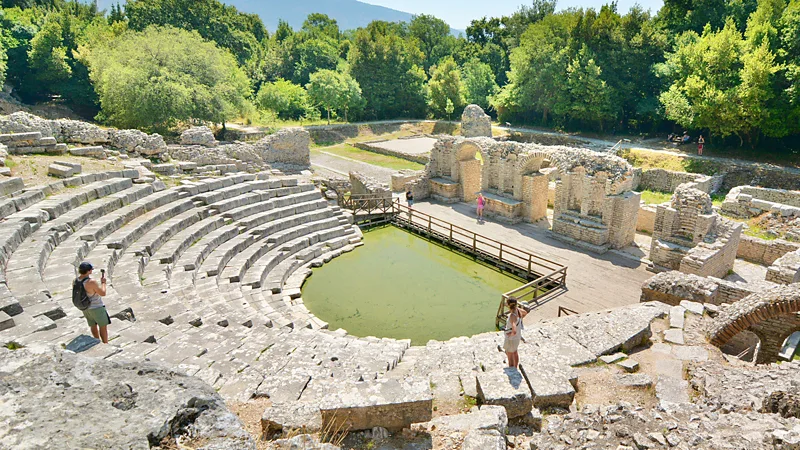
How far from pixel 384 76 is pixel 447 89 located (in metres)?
5.92

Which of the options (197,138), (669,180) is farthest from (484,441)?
(669,180)

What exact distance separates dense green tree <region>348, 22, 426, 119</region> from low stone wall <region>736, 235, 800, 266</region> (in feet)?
108

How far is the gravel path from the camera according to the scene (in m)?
26.1

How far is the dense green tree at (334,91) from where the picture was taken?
38.3 metres

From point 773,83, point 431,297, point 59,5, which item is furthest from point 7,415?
point 59,5

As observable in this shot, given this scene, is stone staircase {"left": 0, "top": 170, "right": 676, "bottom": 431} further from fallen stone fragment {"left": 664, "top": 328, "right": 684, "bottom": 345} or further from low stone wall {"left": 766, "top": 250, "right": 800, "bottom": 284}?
low stone wall {"left": 766, "top": 250, "right": 800, "bottom": 284}

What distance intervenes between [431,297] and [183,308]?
252 inches

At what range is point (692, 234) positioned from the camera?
14000 millimetres

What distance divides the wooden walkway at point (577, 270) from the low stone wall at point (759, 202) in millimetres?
7192

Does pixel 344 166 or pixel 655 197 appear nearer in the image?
pixel 655 197

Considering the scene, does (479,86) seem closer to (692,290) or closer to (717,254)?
(717,254)

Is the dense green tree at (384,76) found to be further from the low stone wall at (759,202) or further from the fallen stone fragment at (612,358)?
the fallen stone fragment at (612,358)

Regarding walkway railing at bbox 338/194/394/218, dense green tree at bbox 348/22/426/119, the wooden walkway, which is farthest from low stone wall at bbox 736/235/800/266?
dense green tree at bbox 348/22/426/119

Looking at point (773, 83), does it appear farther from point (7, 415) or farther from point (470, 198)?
point (7, 415)
